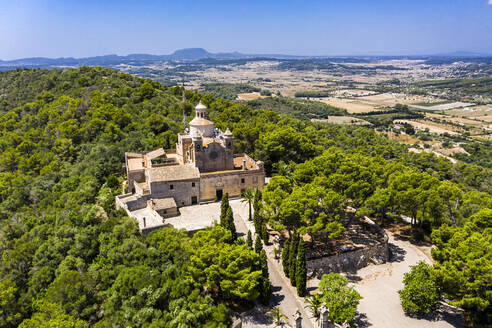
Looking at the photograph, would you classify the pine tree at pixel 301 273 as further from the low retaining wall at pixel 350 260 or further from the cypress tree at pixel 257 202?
the cypress tree at pixel 257 202

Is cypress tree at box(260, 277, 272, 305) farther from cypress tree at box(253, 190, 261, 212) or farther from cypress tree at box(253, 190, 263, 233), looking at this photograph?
cypress tree at box(253, 190, 261, 212)

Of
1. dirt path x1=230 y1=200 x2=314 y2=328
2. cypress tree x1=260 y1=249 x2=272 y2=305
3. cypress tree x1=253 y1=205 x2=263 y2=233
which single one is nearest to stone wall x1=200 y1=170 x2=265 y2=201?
dirt path x1=230 y1=200 x2=314 y2=328

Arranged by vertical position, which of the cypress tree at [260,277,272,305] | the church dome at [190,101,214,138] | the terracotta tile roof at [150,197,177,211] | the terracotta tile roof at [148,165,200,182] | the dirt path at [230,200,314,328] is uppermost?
the church dome at [190,101,214,138]

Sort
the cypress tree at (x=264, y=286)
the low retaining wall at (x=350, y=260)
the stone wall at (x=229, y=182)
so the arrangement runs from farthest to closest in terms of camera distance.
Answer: the stone wall at (x=229, y=182) < the low retaining wall at (x=350, y=260) < the cypress tree at (x=264, y=286)

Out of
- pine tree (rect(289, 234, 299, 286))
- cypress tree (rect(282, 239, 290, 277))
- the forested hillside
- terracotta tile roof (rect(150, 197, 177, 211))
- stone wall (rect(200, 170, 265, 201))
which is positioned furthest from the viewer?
stone wall (rect(200, 170, 265, 201))

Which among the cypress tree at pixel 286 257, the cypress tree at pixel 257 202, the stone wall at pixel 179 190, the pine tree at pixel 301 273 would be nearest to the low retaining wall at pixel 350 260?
the cypress tree at pixel 286 257

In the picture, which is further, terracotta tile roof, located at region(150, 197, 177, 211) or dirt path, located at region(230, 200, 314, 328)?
terracotta tile roof, located at region(150, 197, 177, 211)

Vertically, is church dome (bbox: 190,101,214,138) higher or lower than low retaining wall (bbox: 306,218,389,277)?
higher
